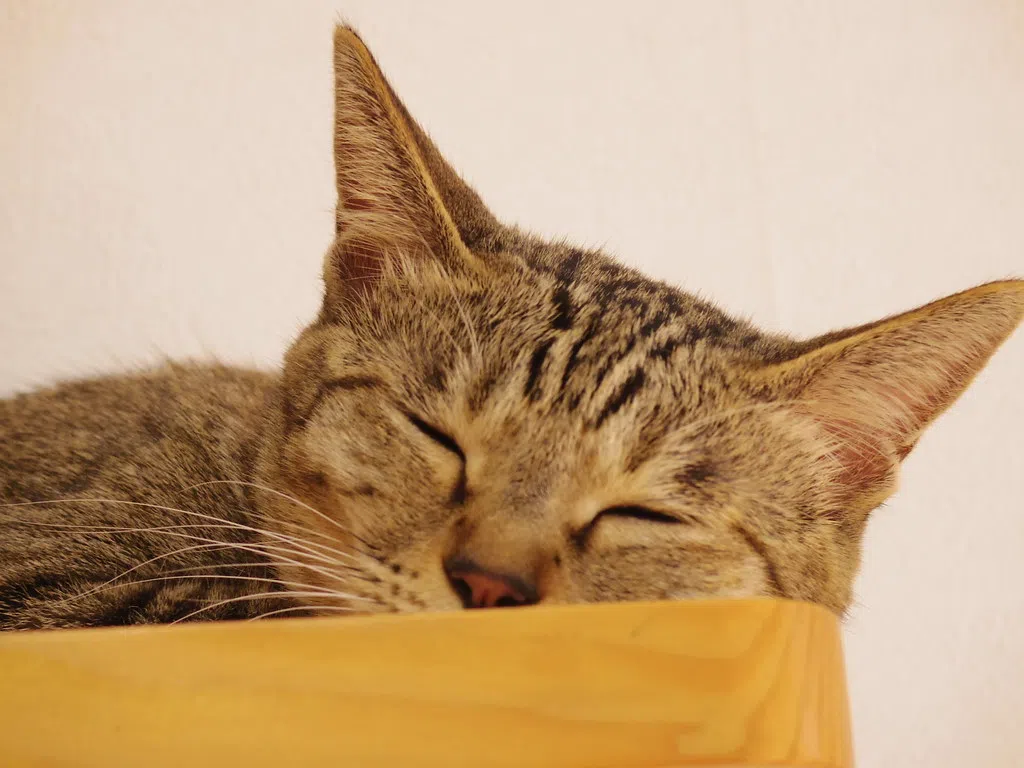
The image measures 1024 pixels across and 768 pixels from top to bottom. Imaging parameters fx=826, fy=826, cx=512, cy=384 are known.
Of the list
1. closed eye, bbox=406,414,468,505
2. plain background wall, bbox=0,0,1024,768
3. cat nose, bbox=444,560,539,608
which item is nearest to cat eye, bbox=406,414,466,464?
closed eye, bbox=406,414,468,505

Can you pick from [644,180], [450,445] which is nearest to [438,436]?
[450,445]

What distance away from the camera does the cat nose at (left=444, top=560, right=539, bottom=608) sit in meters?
0.58

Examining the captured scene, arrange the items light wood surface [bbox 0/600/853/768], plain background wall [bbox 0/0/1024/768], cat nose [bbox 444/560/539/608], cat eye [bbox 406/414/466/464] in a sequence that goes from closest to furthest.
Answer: light wood surface [bbox 0/600/853/768] → cat nose [bbox 444/560/539/608] → cat eye [bbox 406/414/466/464] → plain background wall [bbox 0/0/1024/768]

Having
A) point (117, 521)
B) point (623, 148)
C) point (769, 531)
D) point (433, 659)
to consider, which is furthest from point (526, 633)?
point (623, 148)

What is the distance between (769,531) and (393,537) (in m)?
0.31

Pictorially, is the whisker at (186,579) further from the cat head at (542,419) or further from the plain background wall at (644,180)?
the plain background wall at (644,180)

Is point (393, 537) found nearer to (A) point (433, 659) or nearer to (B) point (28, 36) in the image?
(A) point (433, 659)

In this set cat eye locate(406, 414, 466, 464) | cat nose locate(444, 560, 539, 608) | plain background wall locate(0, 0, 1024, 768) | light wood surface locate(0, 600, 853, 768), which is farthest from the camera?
plain background wall locate(0, 0, 1024, 768)

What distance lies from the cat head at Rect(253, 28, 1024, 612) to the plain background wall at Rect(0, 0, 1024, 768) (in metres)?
0.45

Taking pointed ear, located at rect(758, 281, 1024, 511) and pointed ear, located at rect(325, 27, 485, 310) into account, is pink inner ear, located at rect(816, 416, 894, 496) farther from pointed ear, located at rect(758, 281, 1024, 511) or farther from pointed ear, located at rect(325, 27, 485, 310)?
pointed ear, located at rect(325, 27, 485, 310)

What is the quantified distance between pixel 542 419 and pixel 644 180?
77cm

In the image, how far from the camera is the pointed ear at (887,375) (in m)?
0.67

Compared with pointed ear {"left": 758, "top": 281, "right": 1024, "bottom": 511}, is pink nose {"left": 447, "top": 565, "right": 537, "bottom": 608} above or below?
below

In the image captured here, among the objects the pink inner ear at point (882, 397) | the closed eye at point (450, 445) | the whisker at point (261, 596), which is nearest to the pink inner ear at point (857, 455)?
the pink inner ear at point (882, 397)
